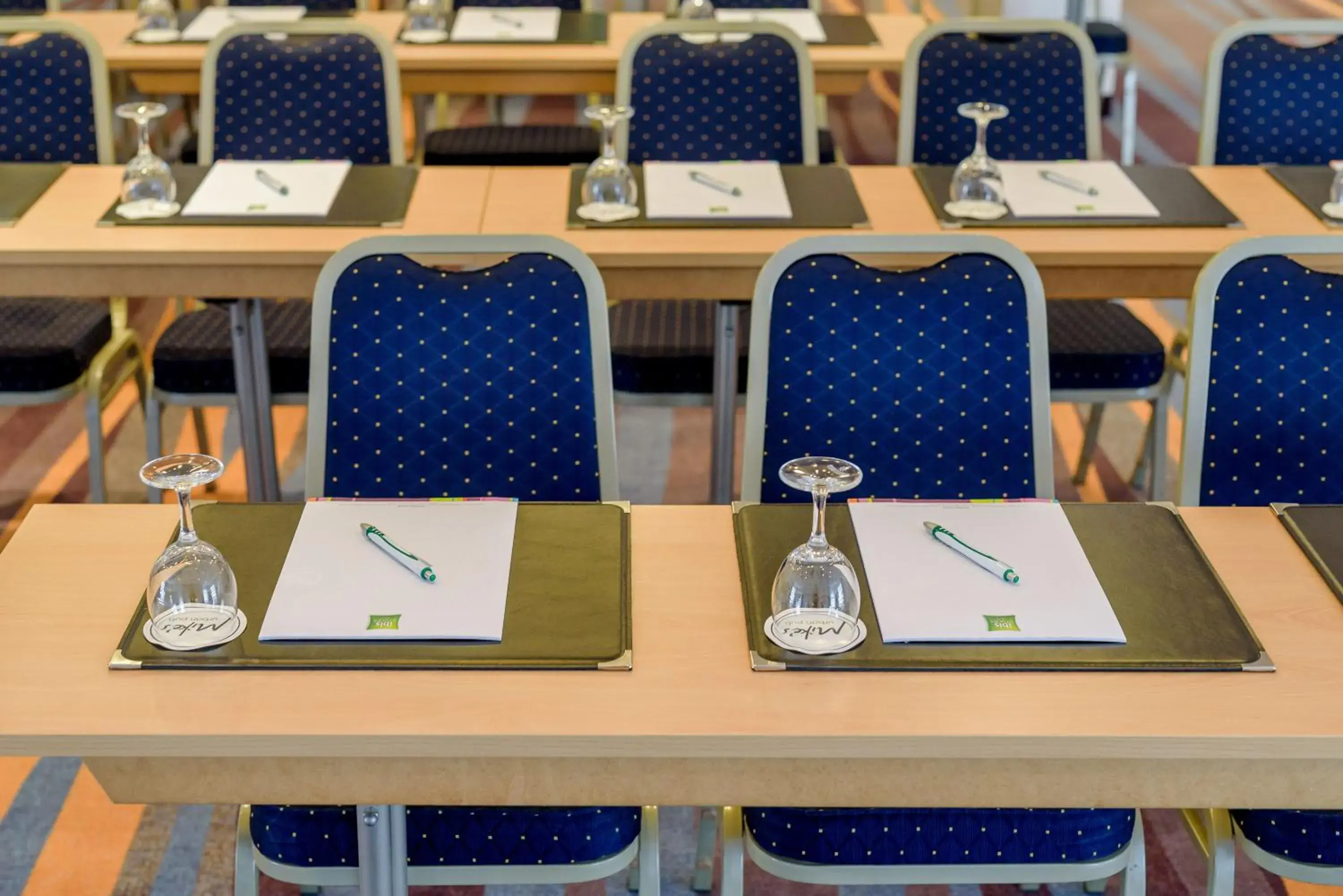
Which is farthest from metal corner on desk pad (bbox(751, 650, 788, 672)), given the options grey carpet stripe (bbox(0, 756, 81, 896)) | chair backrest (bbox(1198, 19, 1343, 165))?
chair backrest (bbox(1198, 19, 1343, 165))

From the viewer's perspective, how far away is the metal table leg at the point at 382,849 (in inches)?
71.8

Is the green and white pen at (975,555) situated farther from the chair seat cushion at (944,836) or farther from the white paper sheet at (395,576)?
the white paper sheet at (395,576)

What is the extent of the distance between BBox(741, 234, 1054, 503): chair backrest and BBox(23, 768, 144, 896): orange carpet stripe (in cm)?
127

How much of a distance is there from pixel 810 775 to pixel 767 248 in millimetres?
1540

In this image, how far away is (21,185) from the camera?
3.32m

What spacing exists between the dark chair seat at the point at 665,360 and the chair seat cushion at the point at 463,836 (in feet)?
4.45

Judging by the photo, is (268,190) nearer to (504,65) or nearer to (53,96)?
(53,96)

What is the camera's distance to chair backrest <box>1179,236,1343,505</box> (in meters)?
2.33

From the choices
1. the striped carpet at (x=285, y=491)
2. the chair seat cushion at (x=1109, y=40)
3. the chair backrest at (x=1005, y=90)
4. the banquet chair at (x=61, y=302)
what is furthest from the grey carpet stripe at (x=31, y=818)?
the chair seat cushion at (x=1109, y=40)

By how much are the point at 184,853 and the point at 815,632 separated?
143cm

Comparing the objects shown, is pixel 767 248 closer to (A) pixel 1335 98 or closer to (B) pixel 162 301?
(A) pixel 1335 98

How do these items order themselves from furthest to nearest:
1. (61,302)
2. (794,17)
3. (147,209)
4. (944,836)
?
(794,17)
(61,302)
(147,209)
(944,836)

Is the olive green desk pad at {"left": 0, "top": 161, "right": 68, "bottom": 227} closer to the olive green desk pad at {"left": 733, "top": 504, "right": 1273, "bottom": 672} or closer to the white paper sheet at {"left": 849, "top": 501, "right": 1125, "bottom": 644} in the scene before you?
the olive green desk pad at {"left": 733, "top": 504, "right": 1273, "bottom": 672}

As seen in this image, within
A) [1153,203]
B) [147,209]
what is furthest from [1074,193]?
→ [147,209]
